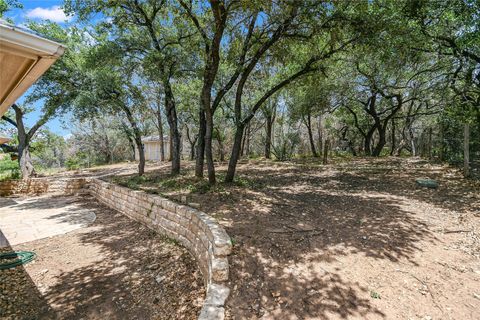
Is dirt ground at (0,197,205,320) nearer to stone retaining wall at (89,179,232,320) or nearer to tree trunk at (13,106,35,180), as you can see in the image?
Answer: stone retaining wall at (89,179,232,320)

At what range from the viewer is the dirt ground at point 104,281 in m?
2.98

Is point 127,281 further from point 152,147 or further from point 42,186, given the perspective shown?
point 152,147

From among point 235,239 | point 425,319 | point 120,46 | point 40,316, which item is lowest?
point 40,316

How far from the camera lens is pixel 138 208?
621cm

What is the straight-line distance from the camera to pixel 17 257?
176 inches

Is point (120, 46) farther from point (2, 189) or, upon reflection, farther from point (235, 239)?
point (2, 189)

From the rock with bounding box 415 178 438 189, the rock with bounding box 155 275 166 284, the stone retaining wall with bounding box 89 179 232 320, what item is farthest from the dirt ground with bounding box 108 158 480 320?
the rock with bounding box 155 275 166 284

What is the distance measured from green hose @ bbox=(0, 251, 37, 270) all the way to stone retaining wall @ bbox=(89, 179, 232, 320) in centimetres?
211

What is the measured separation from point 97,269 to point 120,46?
6.30m

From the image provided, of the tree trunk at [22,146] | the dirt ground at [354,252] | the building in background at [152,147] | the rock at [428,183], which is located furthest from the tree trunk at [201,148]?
the building in background at [152,147]

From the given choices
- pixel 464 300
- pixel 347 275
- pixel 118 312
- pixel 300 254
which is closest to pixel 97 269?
pixel 118 312

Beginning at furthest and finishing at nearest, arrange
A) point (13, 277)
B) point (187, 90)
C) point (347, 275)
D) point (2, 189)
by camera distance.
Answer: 1. point (187, 90)
2. point (2, 189)
3. point (13, 277)
4. point (347, 275)

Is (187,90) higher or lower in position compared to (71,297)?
higher

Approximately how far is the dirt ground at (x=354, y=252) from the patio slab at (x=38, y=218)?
3057 mm
